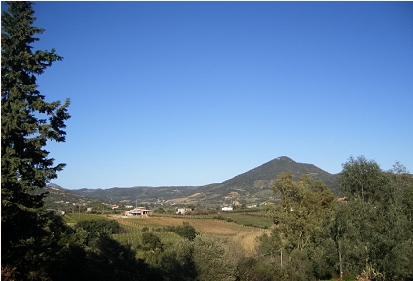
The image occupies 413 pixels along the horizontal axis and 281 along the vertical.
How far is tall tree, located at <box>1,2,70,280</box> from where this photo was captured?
37.0 ft

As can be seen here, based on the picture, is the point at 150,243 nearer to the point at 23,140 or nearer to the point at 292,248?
the point at 292,248

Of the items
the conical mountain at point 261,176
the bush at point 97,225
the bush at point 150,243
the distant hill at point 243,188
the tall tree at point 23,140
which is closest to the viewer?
the tall tree at point 23,140

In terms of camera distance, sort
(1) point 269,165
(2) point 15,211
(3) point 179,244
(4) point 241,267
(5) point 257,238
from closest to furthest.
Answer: (2) point 15,211
(3) point 179,244
(4) point 241,267
(5) point 257,238
(1) point 269,165

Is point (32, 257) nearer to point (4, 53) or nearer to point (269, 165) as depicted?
point (4, 53)

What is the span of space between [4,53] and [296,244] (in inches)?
1237

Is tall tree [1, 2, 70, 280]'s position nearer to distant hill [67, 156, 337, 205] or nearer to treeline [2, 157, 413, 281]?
treeline [2, 157, 413, 281]

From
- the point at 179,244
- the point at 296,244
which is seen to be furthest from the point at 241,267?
the point at 296,244

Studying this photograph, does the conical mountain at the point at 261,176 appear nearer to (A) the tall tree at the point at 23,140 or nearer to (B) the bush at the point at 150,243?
(B) the bush at the point at 150,243

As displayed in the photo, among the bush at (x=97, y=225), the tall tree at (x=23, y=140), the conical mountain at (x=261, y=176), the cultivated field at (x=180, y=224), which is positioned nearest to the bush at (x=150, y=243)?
the cultivated field at (x=180, y=224)

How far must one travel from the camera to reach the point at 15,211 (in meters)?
11.3

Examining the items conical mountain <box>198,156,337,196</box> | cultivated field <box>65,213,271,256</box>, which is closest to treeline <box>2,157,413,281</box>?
cultivated field <box>65,213,271,256</box>

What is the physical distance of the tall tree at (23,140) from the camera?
11.3 metres

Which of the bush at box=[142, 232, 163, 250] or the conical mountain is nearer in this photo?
the bush at box=[142, 232, 163, 250]

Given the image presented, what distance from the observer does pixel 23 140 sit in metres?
12.0
